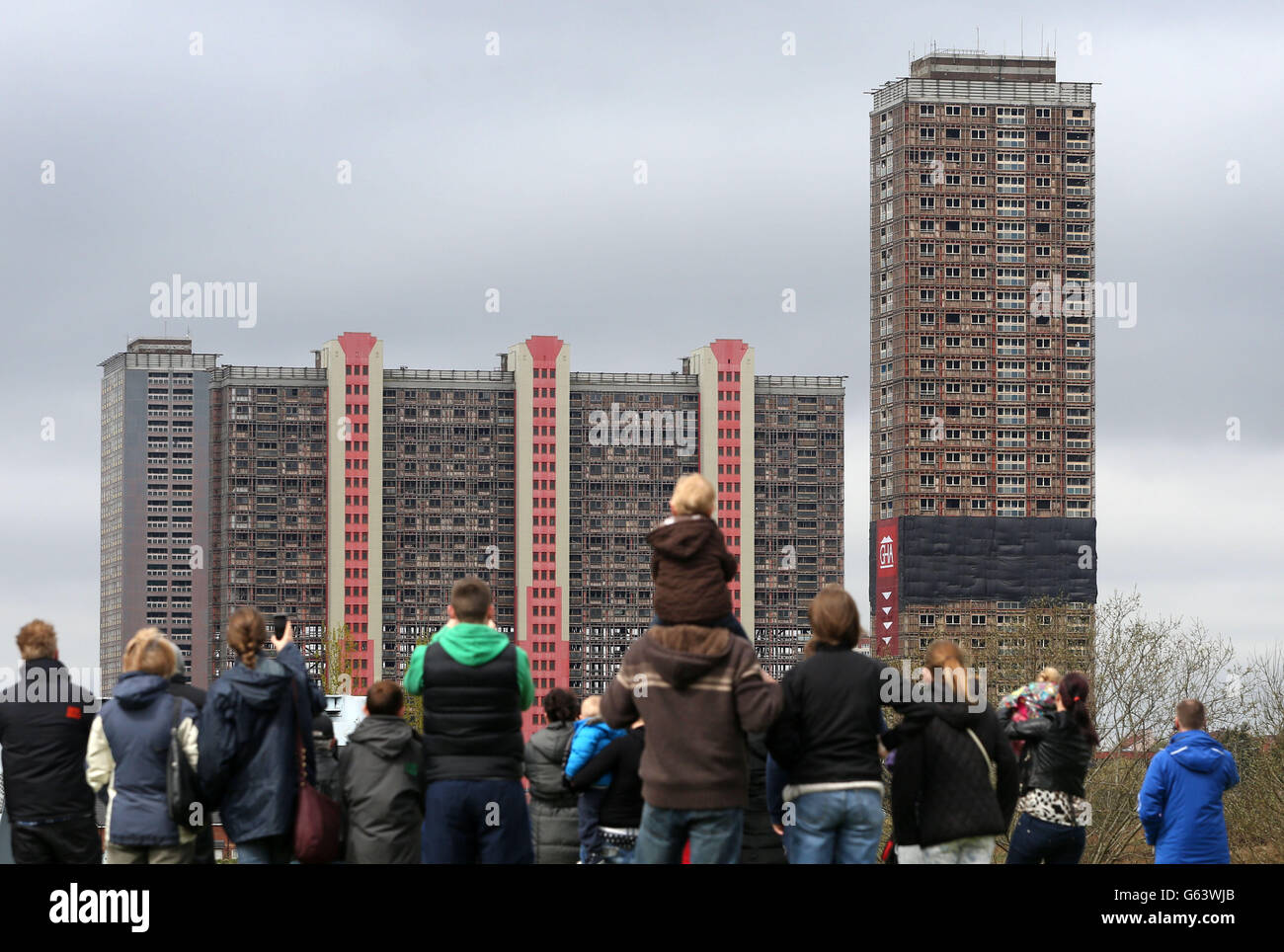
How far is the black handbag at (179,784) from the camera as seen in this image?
1053 centimetres

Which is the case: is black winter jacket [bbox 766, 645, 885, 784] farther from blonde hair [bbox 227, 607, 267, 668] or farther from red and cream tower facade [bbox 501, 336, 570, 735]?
red and cream tower facade [bbox 501, 336, 570, 735]

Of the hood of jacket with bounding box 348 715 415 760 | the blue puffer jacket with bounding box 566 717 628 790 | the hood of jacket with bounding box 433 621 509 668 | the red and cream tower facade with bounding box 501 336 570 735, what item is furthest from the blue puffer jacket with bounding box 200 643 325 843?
the red and cream tower facade with bounding box 501 336 570 735

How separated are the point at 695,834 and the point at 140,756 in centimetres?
320

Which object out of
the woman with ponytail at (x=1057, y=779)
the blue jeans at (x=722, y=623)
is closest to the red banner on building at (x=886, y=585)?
the woman with ponytail at (x=1057, y=779)

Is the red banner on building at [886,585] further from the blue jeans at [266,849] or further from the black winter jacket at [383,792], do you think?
the blue jeans at [266,849]

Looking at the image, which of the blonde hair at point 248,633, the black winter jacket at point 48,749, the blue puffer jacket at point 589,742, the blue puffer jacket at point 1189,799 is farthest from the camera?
the blue puffer jacket at point 1189,799

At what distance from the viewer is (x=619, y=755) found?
11.2 metres

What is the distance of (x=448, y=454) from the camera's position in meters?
189

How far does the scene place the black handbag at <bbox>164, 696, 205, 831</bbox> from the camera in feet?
34.6

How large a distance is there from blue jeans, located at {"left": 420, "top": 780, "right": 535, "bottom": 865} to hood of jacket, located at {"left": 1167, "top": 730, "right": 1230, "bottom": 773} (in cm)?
434

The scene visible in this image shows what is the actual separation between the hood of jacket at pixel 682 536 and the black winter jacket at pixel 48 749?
374 centimetres
